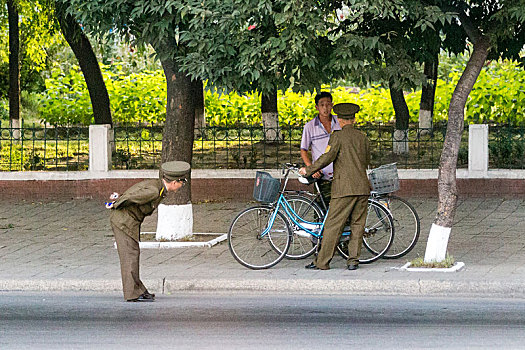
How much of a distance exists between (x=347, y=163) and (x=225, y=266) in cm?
180

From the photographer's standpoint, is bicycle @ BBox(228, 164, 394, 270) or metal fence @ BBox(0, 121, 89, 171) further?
metal fence @ BBox(0, 121, 89, 171)

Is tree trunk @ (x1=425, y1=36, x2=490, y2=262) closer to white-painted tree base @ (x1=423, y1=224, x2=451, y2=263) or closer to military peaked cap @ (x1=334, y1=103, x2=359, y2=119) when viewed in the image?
white-painted tree base @ (x1=423, y1=224, x2=451, y2=263)

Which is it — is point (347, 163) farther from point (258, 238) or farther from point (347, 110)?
point (258, 238)

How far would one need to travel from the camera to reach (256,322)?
25.9 feet

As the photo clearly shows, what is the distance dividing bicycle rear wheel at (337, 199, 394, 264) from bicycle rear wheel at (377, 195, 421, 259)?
4.7 inches

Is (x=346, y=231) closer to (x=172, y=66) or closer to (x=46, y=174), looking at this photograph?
(x=172, y=66)

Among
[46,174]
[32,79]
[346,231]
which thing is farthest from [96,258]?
[32,79]

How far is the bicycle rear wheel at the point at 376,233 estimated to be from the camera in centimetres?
1023

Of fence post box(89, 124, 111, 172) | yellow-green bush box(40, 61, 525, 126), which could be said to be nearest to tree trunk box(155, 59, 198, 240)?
fence post box(89, 124, 111, 172)

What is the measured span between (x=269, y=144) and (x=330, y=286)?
745 centimetres

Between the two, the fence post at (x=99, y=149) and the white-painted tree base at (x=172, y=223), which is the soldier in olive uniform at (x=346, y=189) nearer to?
the white-painted tree base at (x=172, y=223)

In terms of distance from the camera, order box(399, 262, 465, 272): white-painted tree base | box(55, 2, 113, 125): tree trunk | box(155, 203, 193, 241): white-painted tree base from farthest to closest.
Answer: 1. box(55, 2, 113, 125): tree trunk
2. box(155, 203, 193, 241): white-painted tree base
3. box(399, 262, 465, 272): white-painted tree base

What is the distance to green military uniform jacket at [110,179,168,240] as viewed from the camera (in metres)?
8.44

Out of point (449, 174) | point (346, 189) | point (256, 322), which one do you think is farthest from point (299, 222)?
point (256, 322)
